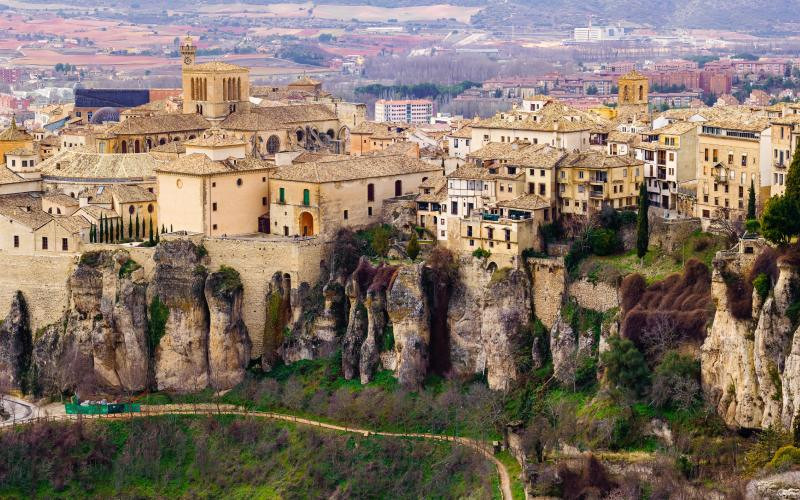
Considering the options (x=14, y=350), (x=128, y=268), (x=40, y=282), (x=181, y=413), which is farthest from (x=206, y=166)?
(x=14, y=350)

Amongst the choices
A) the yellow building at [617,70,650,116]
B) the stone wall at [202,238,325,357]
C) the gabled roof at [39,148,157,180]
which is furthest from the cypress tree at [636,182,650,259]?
the gabled roof at [39,148,157,180]

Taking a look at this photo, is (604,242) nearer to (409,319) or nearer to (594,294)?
(594,294)

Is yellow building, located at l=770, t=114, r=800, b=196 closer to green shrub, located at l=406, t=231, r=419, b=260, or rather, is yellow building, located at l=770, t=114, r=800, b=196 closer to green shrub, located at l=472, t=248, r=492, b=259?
green shrub, located at l=472, t=248, r=492, b=259

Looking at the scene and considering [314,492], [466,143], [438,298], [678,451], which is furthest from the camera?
[466,143]

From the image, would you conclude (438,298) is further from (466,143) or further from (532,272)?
(466,143)

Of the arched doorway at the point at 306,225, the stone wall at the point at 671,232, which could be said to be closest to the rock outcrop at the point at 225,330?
the arched doorway at the point at 306,225

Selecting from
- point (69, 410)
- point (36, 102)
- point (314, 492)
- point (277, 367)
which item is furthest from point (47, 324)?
point (36, 102)
